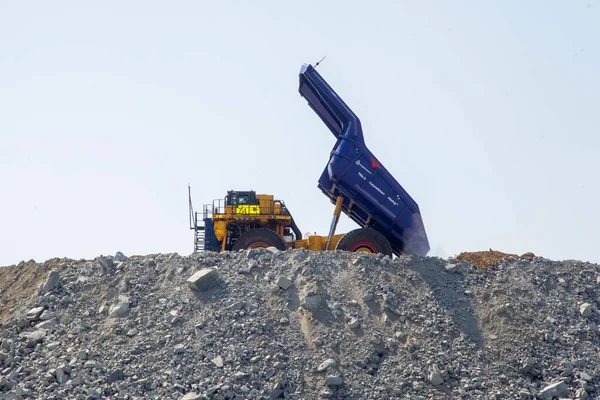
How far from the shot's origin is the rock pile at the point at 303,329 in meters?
17.2

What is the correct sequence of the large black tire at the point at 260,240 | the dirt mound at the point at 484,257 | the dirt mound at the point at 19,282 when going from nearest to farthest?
1. the dirt mound at the point at 19,282
2. the dirt mound at the point at 484,257
3. the large black tire at the point at 260,240

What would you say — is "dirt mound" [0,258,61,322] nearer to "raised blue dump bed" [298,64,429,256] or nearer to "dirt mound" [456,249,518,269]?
"raised blue dump bed" [298,64,429,256]

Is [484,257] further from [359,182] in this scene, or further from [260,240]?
[260,240]

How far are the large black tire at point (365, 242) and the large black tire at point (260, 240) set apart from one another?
1685 mm

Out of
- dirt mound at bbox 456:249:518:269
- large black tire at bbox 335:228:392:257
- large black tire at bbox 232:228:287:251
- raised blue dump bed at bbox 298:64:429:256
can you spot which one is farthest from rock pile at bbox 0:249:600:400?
raised blue dump bed at bbox 298:64:429:256

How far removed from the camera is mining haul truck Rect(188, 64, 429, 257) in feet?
76.1

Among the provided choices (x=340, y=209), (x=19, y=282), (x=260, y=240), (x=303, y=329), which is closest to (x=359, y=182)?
(x=340, y=209)

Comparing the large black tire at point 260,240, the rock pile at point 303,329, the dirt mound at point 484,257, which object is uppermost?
the large black tire at point 260,240

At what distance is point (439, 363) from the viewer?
17.9 m

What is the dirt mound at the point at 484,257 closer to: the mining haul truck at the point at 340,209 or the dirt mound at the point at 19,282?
the mining haul truck at the point at 340,209

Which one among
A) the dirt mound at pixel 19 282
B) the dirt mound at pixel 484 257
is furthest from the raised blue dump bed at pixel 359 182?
the dirt mound at pixel 19 282

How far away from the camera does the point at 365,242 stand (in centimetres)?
2338

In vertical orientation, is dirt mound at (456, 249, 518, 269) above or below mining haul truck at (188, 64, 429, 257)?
below

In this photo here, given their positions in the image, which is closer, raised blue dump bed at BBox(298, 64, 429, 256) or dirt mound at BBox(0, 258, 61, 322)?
dirt mound at BBox(0, 258, 61, 322)
